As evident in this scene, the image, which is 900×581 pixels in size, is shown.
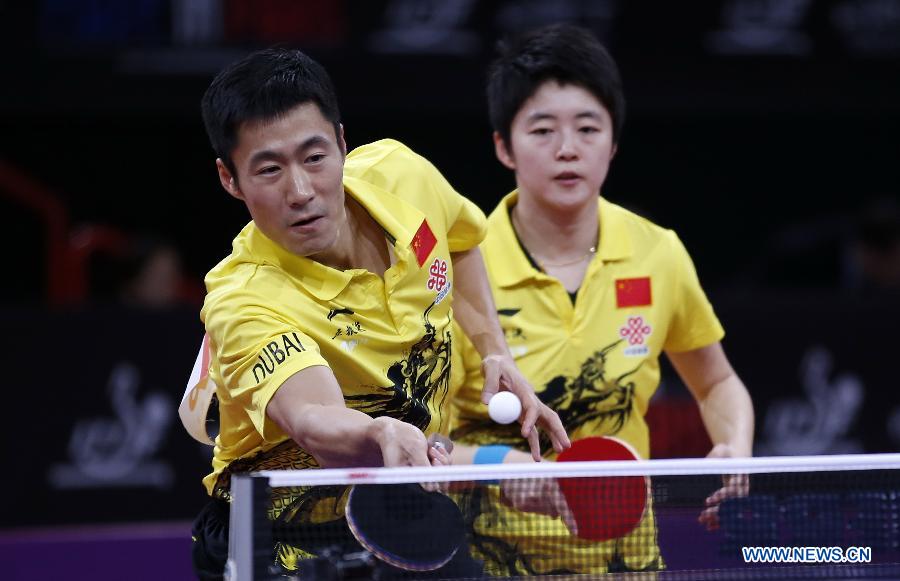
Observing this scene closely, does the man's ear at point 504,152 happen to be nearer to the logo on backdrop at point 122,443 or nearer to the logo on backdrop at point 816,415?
the logo on backdrop at point 122,443

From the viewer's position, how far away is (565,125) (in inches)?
162

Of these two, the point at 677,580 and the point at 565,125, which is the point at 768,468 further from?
the point at 565,125

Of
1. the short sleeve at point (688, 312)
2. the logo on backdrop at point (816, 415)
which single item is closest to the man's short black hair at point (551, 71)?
the short sleeve at point (688, 312)

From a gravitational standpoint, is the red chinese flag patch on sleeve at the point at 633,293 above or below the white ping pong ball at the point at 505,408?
above

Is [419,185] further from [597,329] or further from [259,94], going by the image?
[597,329]

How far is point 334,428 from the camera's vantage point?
286cm

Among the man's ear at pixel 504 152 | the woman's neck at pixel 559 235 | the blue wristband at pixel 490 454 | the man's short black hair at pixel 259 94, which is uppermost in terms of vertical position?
the man's short black hair at pixel 259 94

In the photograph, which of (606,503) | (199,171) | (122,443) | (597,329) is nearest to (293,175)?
(606,503)

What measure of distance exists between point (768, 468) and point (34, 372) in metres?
5.00

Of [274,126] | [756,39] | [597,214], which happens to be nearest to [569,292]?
[597,214]

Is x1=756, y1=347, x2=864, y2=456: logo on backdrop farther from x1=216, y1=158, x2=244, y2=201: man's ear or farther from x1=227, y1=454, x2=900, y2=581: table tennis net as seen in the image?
x1=216, y1=158, x2=244, y2=201: man's ear

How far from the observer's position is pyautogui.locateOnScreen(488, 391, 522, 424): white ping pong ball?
335 centimetres

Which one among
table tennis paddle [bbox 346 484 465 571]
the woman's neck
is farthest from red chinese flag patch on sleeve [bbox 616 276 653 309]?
table tennis paddle [bbox 346 484 465 571]

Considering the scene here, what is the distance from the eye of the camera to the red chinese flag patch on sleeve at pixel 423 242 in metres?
3.48
